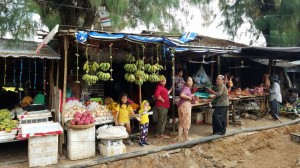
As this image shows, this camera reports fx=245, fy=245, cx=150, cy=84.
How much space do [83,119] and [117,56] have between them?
8.88 feet

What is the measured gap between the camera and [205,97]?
Answer: 809 centimetres

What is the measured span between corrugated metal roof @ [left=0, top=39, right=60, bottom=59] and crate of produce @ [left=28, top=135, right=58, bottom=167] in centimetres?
195

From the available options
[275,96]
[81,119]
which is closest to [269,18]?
[275,96]

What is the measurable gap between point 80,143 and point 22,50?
9.08ft

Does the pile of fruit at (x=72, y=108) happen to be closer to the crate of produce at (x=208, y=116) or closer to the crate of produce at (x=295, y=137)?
the crate of produce at (x=208, y=116)

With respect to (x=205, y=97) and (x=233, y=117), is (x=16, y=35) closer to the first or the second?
(x=205, y=97)

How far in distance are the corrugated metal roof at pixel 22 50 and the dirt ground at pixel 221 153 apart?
2260 mm

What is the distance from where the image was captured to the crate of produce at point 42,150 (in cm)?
472

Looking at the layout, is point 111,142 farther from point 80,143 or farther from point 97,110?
point 97,110

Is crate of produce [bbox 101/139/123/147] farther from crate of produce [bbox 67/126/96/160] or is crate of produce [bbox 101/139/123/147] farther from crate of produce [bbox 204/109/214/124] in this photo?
crate of produce [bbox 204/109/214/124]

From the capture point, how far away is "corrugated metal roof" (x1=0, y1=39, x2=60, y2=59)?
5.57 meters

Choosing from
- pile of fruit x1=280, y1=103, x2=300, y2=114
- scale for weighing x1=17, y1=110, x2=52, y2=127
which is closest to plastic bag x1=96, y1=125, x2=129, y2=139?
scale for weighing x1=17, y1=110, x2=52, y2=127

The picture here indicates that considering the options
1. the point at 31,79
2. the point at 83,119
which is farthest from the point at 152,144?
the point at 31,79

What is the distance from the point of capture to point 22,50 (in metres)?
5.99
